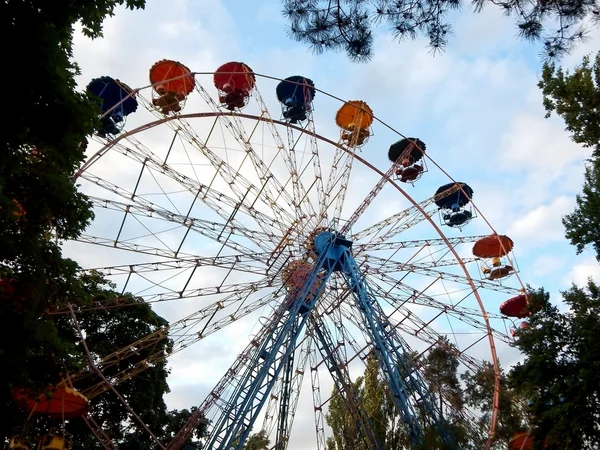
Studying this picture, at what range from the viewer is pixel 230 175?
16.2 meters

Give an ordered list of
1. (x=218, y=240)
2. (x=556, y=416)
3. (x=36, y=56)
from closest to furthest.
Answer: (x=36, y=56)
(x=556, y=416)
(x=218, y=240)

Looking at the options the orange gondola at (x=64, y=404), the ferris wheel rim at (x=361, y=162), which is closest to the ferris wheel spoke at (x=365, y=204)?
the ferris wheel rim at (x=361, y=162)

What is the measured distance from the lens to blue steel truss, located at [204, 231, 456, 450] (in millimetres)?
13555

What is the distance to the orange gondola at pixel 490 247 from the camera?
18719mm

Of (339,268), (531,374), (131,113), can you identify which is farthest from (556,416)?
(131,113)

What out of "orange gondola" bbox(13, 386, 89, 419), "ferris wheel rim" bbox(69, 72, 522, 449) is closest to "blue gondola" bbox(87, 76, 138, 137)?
"ferris wheel rim" bbox(69, 72, 522, 449)

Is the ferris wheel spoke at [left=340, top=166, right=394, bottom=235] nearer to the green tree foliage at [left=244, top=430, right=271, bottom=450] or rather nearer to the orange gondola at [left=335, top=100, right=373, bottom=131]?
the orange gondola at [left=335, top=100, right=373, bottom=131]

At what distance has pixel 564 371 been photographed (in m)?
10.6

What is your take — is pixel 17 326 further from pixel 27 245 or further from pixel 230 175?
pixel 230 175

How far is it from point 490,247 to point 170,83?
11486 millimetres

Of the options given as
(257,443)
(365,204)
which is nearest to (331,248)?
(365,204)

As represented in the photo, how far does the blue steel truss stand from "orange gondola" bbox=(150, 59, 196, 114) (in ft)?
19.0

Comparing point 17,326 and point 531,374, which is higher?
point 531,374

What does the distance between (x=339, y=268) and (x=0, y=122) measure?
1154 centimetres
